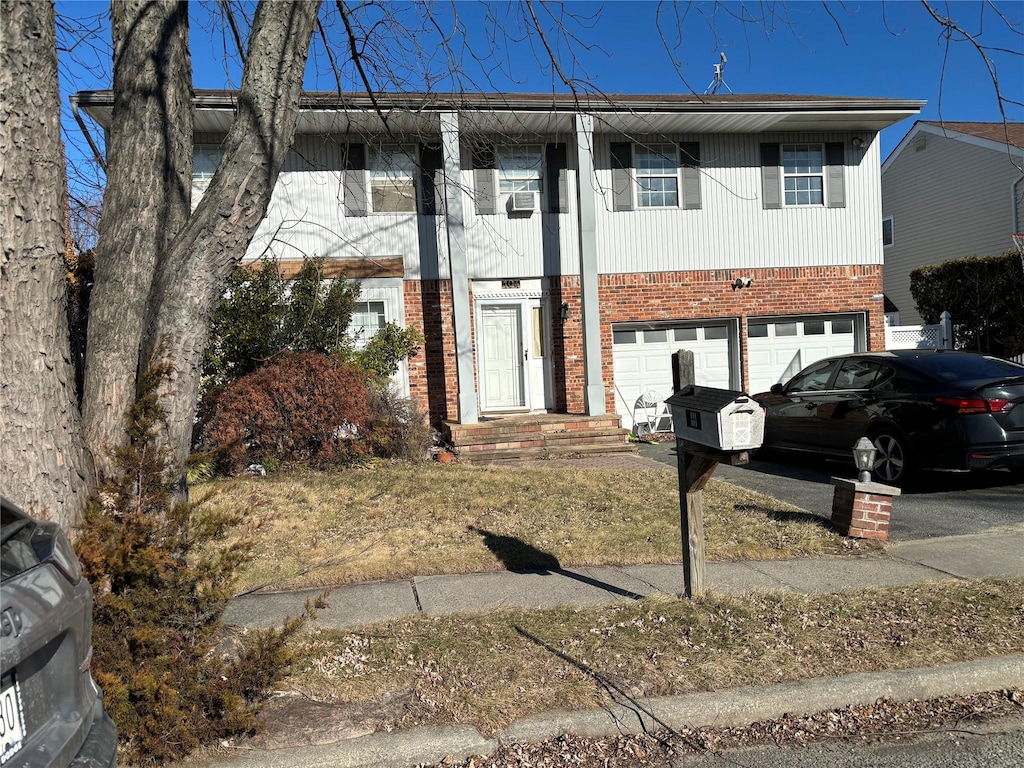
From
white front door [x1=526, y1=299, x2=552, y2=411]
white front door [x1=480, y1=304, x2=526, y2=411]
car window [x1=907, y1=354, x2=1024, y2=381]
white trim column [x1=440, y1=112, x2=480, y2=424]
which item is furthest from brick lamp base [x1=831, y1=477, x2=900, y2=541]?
white front door [x1=480, y1=304, x2=526, y2=411]

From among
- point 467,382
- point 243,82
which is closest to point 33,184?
point 243,82

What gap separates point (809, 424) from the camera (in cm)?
1002

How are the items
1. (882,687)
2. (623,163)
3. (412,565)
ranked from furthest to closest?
(623,163) < (412,565) < (882,687)

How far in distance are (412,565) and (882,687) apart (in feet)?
11.2

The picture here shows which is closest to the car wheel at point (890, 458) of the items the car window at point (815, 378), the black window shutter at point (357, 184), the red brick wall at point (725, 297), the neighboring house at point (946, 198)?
the car window at point (815, 378)

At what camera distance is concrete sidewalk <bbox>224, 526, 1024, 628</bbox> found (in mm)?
5125

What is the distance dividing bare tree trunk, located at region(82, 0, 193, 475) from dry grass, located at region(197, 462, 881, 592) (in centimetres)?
159

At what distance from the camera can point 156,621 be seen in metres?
3.38

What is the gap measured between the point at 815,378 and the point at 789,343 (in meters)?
5.27

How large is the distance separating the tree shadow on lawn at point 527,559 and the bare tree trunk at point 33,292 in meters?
3.44

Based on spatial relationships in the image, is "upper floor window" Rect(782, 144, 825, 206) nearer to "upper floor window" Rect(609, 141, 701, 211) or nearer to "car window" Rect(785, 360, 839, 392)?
"upper floor window" Rect(609, 141, 701, 211)

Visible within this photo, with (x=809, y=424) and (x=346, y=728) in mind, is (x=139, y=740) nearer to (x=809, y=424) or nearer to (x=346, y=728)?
(x=346, y=728)

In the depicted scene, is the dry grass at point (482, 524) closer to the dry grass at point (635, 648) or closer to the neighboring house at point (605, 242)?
A: the dry grass at point (635, 648)

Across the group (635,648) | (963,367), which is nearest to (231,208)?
(635,648)
